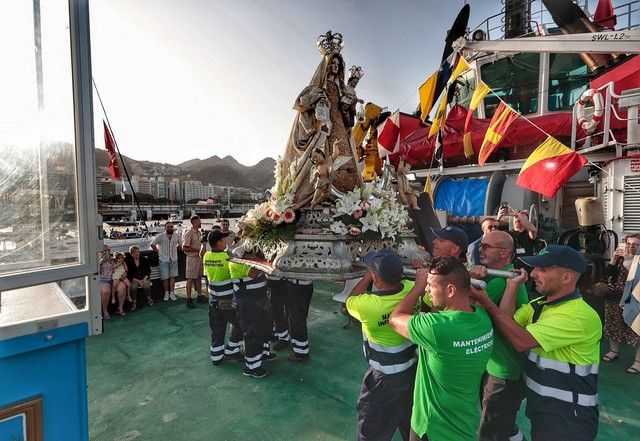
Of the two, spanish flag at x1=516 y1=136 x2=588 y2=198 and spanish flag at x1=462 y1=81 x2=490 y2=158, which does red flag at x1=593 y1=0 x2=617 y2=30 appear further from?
spanish flag at x1=516 y1=136 x2=588 y2=198

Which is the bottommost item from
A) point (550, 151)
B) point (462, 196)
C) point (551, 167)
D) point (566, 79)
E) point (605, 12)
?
point (462, 196)

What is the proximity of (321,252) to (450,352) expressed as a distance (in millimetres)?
1824

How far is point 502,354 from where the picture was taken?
299 cm

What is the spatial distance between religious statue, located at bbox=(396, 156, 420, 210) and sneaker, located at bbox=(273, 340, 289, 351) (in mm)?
3443

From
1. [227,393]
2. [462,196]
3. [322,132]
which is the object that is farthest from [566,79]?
[227,393]

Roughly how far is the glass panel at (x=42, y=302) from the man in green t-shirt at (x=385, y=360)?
221 cm

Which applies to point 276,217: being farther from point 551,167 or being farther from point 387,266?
point 551,167

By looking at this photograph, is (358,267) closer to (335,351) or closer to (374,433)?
(374,433)

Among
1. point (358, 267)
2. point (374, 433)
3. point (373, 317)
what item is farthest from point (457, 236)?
point (374, 433)

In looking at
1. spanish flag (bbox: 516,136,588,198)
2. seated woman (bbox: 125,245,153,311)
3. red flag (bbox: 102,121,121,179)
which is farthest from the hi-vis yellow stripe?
red flag (bbox: 102,121,121,179)

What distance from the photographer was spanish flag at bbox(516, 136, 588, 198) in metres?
5.71

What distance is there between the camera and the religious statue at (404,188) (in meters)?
4.69

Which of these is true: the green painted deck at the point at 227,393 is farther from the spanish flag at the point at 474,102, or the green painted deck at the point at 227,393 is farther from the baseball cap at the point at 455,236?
the spanish flag at the point at 474,102

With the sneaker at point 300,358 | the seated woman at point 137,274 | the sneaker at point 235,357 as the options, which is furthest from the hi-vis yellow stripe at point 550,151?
the seated woman at point 137,274
